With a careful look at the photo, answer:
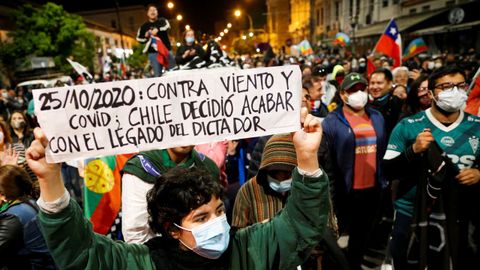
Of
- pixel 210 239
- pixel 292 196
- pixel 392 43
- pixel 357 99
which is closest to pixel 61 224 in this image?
pixel 210 239

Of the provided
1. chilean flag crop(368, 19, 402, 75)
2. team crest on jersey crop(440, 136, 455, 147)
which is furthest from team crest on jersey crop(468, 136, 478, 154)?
chilean flag crop(368, 19, 402, 75)

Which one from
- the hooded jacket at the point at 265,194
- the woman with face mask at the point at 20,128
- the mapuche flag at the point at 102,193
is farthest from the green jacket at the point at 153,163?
the woman with face mask at the point at 20,128

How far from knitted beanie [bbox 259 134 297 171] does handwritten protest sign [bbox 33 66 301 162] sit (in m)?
0.86

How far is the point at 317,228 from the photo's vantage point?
1685 mm

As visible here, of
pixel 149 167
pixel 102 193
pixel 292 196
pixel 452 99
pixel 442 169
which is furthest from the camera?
pixel 102 193

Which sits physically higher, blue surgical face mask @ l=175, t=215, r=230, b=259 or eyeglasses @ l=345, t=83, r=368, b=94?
eyeglasses @ l=345, t=83, r=368, b=94

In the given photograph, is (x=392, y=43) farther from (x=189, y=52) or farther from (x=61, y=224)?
(x=61, y=224)

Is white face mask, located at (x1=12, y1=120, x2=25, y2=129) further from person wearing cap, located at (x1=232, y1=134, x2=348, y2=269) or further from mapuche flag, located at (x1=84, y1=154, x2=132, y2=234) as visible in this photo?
person wearing cap, located at (x1=232, y1=134, x2=348, y2=269)

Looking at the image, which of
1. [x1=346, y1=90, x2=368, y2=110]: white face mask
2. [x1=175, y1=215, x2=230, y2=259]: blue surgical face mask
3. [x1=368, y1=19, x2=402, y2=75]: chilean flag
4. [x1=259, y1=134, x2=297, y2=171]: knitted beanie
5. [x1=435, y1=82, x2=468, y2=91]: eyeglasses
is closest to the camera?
[x1=175, y1=215, x2=230, y2=259]: blue surgical face mask

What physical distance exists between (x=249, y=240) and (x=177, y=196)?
419 millimetres

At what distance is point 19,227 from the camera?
253 centimetres

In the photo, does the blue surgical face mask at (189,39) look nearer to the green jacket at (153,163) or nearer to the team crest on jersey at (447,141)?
the green jacket at (153,163)

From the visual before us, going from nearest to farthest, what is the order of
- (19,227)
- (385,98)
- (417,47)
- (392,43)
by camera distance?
(19,227) → (385,98) → (392,43) → (417,47)

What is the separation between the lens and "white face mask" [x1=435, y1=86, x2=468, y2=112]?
304 cm
